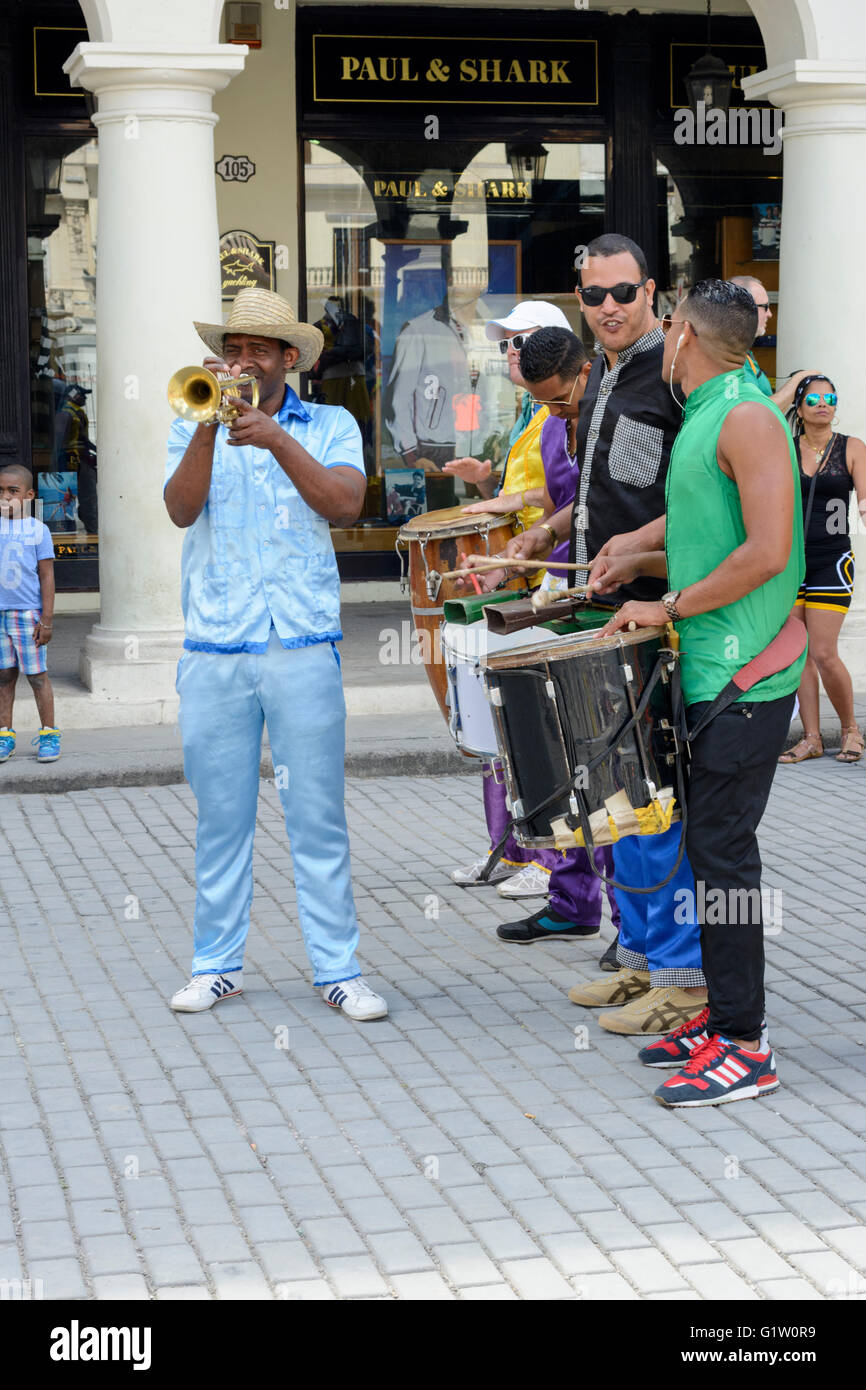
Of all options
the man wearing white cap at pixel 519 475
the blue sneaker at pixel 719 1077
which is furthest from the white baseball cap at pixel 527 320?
the blue sneaker at pixel 719 1077

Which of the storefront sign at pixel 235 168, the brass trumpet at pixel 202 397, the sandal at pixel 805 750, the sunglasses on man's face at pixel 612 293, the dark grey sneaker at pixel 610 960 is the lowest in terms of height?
the dark grey sneaker at pixel 610 960

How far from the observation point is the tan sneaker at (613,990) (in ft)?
17.7

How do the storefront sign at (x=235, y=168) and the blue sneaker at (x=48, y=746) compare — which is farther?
the storefront sign at (x=235, y=168)

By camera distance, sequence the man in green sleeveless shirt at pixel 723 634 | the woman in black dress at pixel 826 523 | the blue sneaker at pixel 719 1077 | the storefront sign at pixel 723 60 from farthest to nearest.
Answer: the storefront sign at pixel 723 60 < the woman in black dress at pixel 826 523 < the blue sneaker at pixel 719 1077 < the man in green sleeveless shirt at pixel 723 634

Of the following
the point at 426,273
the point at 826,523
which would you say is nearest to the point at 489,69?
the point at 426,273

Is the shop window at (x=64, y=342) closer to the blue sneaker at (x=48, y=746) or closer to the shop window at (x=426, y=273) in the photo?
the shop window at (x=426, y=273)

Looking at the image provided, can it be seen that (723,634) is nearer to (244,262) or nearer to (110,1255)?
(110,1255)

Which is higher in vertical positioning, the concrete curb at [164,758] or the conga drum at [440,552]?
the conga drum at [440,552]

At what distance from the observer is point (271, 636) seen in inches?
203

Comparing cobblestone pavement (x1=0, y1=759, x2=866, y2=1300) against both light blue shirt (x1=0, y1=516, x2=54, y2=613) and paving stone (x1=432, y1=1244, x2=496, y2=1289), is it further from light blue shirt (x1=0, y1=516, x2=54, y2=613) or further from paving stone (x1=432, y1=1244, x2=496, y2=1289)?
light blue shirt (x1=0, y1=516, x2=54, y2=613)

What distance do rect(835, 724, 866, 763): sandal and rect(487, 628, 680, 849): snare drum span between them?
15.1 ft

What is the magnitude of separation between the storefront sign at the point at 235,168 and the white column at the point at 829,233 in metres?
3.68

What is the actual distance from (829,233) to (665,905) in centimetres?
645

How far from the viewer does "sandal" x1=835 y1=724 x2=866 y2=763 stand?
9.01 m
